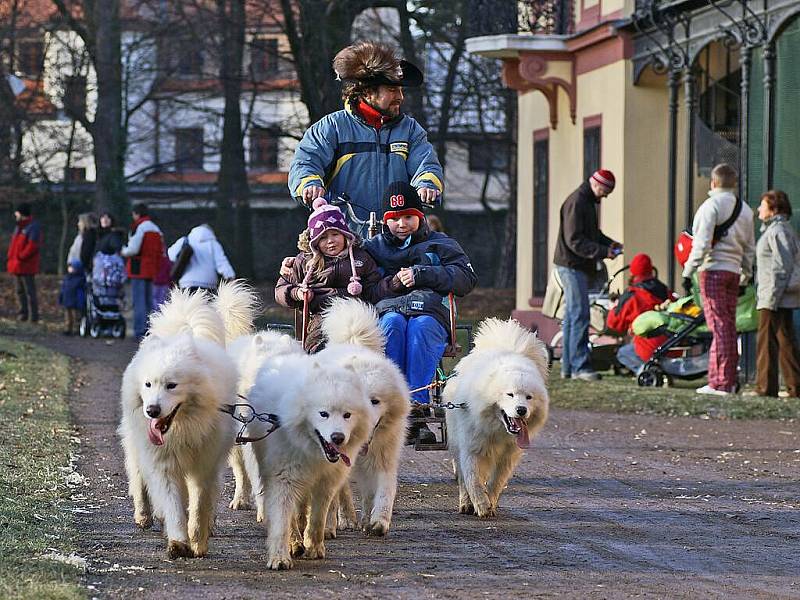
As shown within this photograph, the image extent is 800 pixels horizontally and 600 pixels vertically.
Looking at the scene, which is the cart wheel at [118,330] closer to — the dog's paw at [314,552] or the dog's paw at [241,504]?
the dog's paw at [241,504]

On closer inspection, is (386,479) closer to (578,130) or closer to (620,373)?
(620,373)

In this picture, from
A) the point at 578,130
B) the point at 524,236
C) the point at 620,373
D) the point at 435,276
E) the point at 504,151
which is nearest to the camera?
the point at 435,276

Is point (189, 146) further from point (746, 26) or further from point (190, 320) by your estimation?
point (190, 320)

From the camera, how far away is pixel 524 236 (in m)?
26.8

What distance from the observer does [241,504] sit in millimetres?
8992

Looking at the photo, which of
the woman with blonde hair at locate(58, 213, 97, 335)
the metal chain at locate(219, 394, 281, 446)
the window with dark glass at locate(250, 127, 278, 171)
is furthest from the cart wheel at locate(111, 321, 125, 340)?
the window with dark glass at locate(250, 127, 278, 171)

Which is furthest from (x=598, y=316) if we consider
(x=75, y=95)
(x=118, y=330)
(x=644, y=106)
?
(x=75, y=95)

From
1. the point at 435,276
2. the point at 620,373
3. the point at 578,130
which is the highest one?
the point at 578,130

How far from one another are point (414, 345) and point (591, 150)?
15.0m

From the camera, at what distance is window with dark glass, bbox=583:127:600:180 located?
23344 mm

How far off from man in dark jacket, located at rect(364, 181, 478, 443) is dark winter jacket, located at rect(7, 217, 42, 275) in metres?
20.1

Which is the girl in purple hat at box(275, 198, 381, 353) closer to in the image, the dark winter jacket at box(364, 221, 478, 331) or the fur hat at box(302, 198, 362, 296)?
the fur hat at box(302, 198, 362, 296)

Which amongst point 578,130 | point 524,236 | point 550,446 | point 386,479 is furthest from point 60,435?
point 524,236

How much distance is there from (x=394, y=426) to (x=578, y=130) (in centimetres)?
1678
